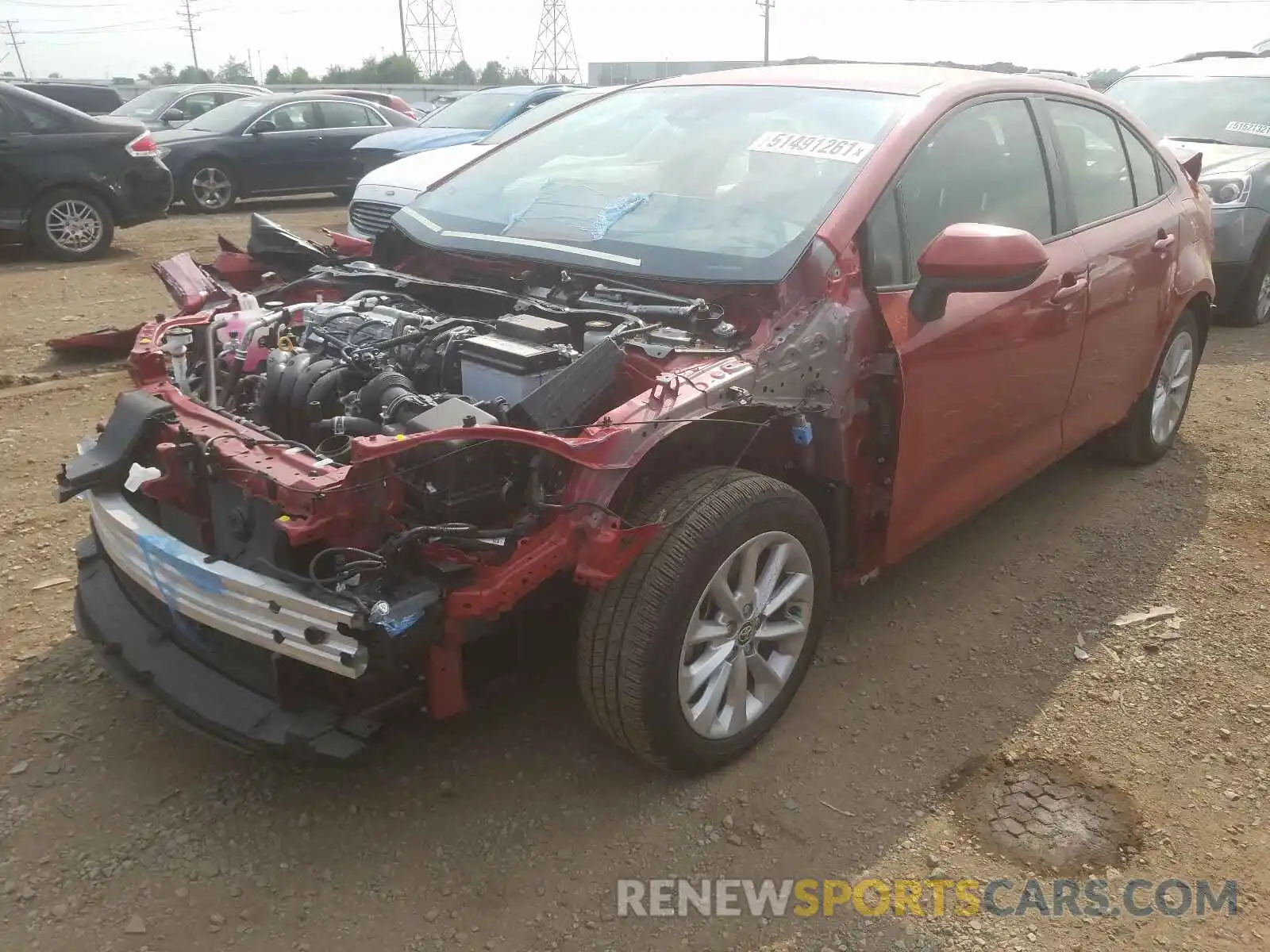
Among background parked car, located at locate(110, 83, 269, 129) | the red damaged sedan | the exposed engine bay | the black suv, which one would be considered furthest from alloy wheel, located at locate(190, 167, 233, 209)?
the exposed engine bay

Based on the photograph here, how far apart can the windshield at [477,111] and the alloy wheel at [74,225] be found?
350 centimetres

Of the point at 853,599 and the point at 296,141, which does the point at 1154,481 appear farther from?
the point at 296,141

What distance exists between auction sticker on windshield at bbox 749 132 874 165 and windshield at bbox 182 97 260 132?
11242 millimetres

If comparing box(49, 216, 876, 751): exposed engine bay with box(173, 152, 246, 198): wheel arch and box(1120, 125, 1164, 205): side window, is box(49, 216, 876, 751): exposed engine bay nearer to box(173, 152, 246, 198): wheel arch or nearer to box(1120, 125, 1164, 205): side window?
box(1120, 125, 1164, 205): side window

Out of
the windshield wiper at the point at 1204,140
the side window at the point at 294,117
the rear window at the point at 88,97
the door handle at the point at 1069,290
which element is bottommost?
the door handle at the point at 1069,290

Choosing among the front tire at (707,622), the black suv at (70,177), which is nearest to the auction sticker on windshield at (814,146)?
the front tire at (707,622)

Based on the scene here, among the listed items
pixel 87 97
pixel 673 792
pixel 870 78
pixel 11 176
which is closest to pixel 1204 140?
pixel 870 78

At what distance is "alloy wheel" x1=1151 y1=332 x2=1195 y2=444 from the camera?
4719mm

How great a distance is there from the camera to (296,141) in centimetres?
1308

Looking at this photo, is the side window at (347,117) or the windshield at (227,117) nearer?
the windshield at (227,117)

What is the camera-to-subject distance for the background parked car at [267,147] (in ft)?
41.0

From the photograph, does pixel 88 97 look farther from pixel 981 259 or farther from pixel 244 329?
pixel 981 259

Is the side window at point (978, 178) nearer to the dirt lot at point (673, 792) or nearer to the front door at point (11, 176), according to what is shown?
the dirt lot at point (673, 792)

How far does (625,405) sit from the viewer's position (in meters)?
2.51
